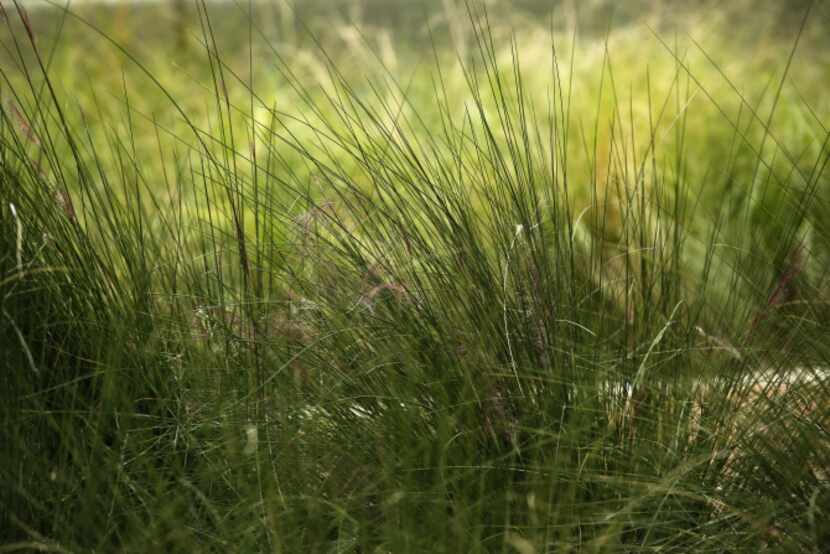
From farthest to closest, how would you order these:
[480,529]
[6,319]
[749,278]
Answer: [749,278] → [6,319] → [480,529]

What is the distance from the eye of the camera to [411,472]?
1542 millimetres

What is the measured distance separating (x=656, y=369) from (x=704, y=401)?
9 cm

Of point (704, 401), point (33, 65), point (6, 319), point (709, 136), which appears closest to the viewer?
point (6, 319)

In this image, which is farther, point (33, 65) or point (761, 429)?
point (33, 65)

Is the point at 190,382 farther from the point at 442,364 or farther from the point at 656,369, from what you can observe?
the point at 656,369

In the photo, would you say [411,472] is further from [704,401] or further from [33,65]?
[33,65]

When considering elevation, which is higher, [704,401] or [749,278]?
[749,278]

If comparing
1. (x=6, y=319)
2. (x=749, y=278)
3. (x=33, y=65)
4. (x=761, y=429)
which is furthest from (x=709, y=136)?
(x=33, y=65)

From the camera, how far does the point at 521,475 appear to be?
63.2 inches

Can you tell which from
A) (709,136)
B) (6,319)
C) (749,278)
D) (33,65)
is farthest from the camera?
(33,65)

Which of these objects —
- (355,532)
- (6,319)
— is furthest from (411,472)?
(6,319)

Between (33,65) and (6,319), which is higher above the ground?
(6,319)

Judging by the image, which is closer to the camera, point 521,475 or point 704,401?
point 521,475

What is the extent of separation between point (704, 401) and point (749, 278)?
0.86 feet
